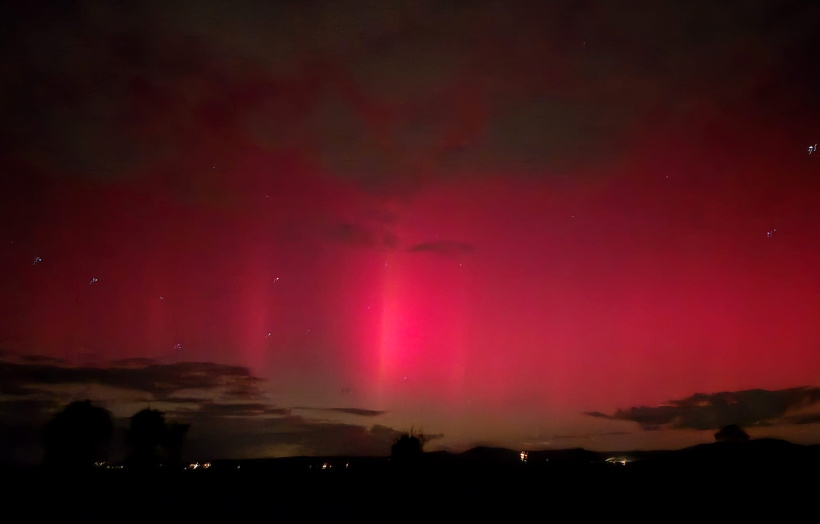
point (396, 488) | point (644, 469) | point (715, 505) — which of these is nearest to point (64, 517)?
point (396, 488)

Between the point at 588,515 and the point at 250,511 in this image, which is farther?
the point at 250,511

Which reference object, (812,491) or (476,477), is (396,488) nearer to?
(476,477)

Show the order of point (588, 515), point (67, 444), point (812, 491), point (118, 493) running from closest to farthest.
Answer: point (588, 515)
point (812, 491)
point (118, 493)
point (67, 444)

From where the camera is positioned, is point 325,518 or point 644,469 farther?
point 644,469

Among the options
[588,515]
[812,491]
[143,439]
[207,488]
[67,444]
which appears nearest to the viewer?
[588,515]

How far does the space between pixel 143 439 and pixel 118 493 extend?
5325cm

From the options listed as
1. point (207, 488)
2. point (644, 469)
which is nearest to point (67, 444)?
point (207, 488)

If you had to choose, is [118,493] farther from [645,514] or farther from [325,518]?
[645,514]

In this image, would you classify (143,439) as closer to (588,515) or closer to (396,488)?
(396,488)

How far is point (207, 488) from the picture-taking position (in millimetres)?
44125

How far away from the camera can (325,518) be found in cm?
3319

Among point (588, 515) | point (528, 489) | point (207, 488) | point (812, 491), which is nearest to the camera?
point (588, 515)

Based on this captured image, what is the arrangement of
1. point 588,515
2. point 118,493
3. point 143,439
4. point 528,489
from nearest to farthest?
point 588,515 < point 528,489 < point 118,493 < point 143,439

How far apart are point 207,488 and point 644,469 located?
28.9 meters
